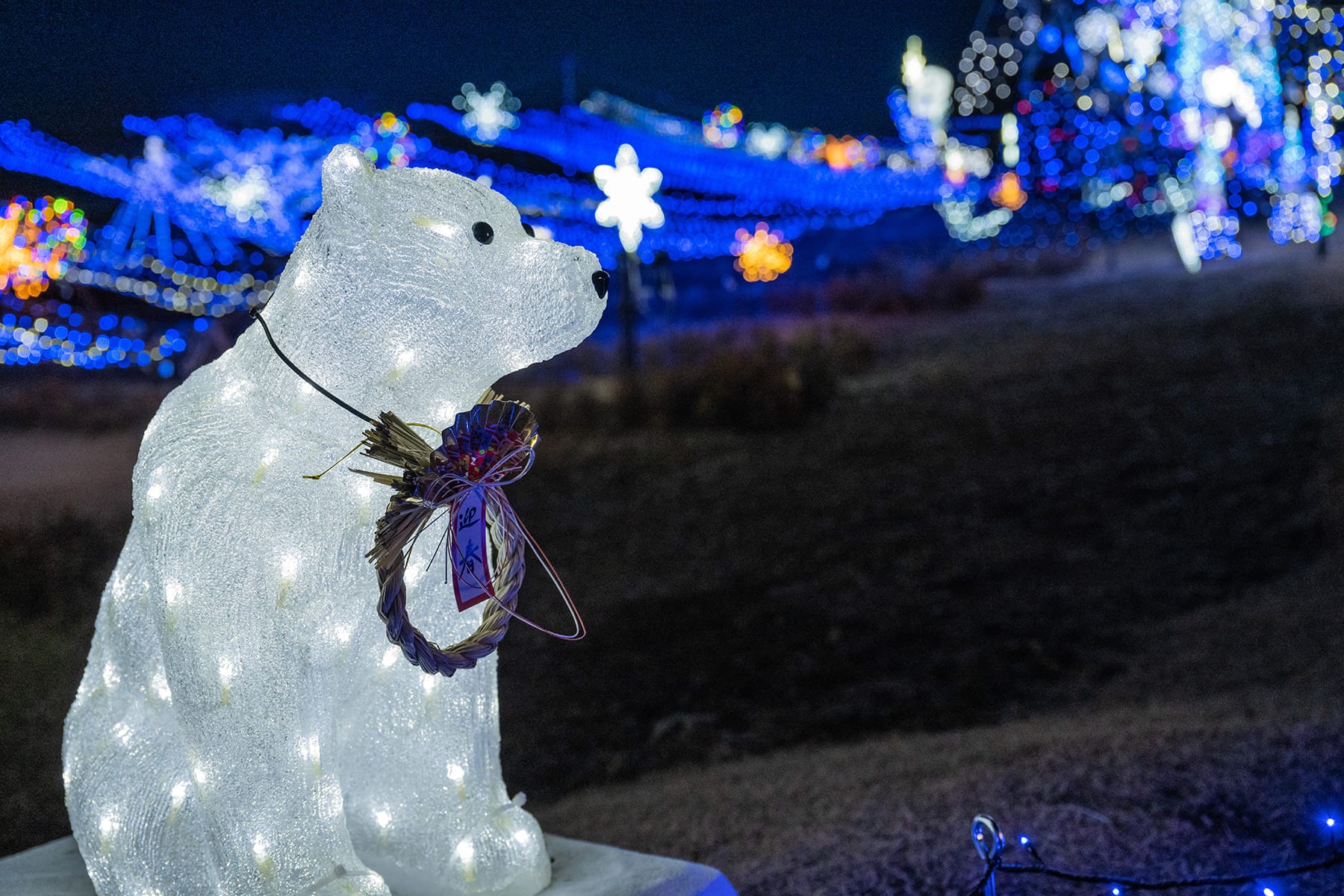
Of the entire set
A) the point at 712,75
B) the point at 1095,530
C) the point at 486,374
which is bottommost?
the point at 1095,530

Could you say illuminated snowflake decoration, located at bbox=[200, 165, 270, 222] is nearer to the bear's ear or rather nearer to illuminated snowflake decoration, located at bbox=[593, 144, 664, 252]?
illuminated snowflake decoration, located at bbox=[593, 144, 664, 252]

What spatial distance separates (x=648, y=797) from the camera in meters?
3.34

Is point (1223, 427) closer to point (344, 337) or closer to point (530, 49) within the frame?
point (530, 49)

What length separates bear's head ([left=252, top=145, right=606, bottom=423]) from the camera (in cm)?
152

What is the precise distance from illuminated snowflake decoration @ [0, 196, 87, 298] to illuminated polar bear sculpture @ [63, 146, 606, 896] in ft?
4.56

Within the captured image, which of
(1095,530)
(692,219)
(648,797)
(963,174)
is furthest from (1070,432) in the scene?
(648,797)

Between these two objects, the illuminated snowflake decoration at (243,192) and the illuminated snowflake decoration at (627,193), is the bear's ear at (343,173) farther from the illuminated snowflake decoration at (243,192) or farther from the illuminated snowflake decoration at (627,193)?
the illuminated snowflake decoration at (627,193)

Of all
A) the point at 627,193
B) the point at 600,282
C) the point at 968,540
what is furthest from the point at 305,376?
the point at 968,540

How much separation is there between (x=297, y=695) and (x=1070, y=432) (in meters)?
3.68

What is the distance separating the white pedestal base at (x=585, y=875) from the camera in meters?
1.75

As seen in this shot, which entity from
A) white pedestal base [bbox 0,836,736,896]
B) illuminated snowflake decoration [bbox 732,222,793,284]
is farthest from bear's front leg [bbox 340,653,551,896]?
illuminated snowflake decoration [bbox 732,222,793,284]

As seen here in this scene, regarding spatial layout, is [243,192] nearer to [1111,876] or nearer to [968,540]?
[1111,876]

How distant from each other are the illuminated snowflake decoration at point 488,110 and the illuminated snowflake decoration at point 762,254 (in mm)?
1054

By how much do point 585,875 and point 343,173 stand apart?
116cm
